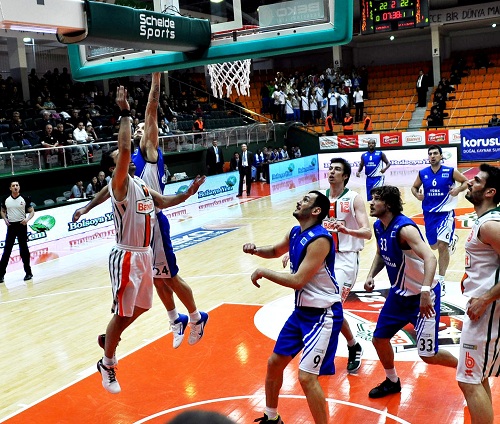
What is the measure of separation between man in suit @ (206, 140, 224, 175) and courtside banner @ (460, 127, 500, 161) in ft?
34.3

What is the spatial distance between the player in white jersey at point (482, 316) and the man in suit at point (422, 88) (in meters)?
28.5

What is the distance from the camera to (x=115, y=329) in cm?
547

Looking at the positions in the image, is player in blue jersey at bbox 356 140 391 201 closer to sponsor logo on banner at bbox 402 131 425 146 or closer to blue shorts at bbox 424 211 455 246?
blue shorts at bbox 424 211 455 246

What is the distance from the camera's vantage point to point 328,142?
98.2ft

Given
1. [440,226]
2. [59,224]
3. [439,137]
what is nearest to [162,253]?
[440,226]

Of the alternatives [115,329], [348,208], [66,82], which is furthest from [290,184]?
[115,329]

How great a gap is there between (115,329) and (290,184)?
19.0 meters

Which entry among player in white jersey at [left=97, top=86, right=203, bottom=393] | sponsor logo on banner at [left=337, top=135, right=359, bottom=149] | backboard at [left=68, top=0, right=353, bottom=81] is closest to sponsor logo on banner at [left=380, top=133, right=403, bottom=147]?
sponsor logo on banner at [left=337, top=135, right=359, bottom=149]

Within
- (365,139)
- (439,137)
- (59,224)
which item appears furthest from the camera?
(365,139)

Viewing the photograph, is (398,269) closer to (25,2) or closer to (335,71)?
(25,2)

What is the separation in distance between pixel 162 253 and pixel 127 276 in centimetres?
74

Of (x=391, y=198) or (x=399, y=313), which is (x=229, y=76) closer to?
(x=391, y=198)

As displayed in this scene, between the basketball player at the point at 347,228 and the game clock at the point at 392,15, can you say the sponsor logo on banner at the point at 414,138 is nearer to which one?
the game clock at the point at 392,15

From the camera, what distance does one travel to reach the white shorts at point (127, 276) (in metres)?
5.33
